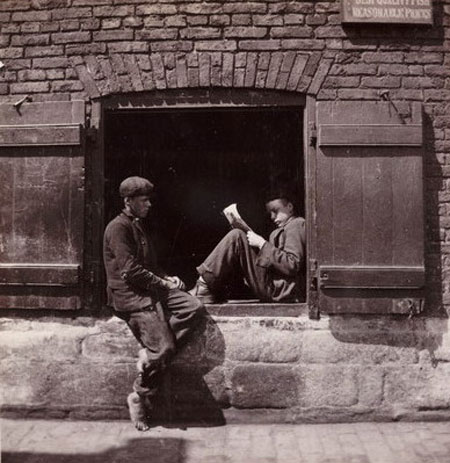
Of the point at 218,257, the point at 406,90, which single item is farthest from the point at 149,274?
the point at 406,90

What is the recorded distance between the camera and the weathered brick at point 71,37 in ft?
15.3

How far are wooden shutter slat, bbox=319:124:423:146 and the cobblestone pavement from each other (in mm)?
2262

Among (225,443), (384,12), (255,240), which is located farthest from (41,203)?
(384,12)

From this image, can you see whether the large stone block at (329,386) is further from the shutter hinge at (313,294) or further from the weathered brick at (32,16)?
the weathered brick at (32,16)

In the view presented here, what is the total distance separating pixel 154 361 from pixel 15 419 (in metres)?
1.36

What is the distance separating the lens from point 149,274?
14.4 feet

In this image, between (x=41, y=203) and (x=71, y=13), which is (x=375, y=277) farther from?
(x=71, y=13)

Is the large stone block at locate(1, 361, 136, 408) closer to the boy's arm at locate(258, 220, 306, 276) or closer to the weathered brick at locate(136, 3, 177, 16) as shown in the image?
the boy's arm at locate(258, 220, 306, 276)

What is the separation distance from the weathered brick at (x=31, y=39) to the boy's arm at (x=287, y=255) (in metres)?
2.52

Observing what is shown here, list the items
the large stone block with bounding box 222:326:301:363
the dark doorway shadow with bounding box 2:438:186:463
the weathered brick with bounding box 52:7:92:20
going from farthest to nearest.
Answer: the weathered brick with bounding box 52:7:92:20 < the large stone block with bounding box 222:326:301:363 < the dark doorway shadow with bounding box 2:438:186:463

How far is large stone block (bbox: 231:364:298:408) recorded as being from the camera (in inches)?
180

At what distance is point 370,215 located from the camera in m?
4.53

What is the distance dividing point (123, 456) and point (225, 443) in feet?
2.48

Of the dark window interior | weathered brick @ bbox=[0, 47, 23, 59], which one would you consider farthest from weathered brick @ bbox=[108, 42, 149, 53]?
the dark window interior
